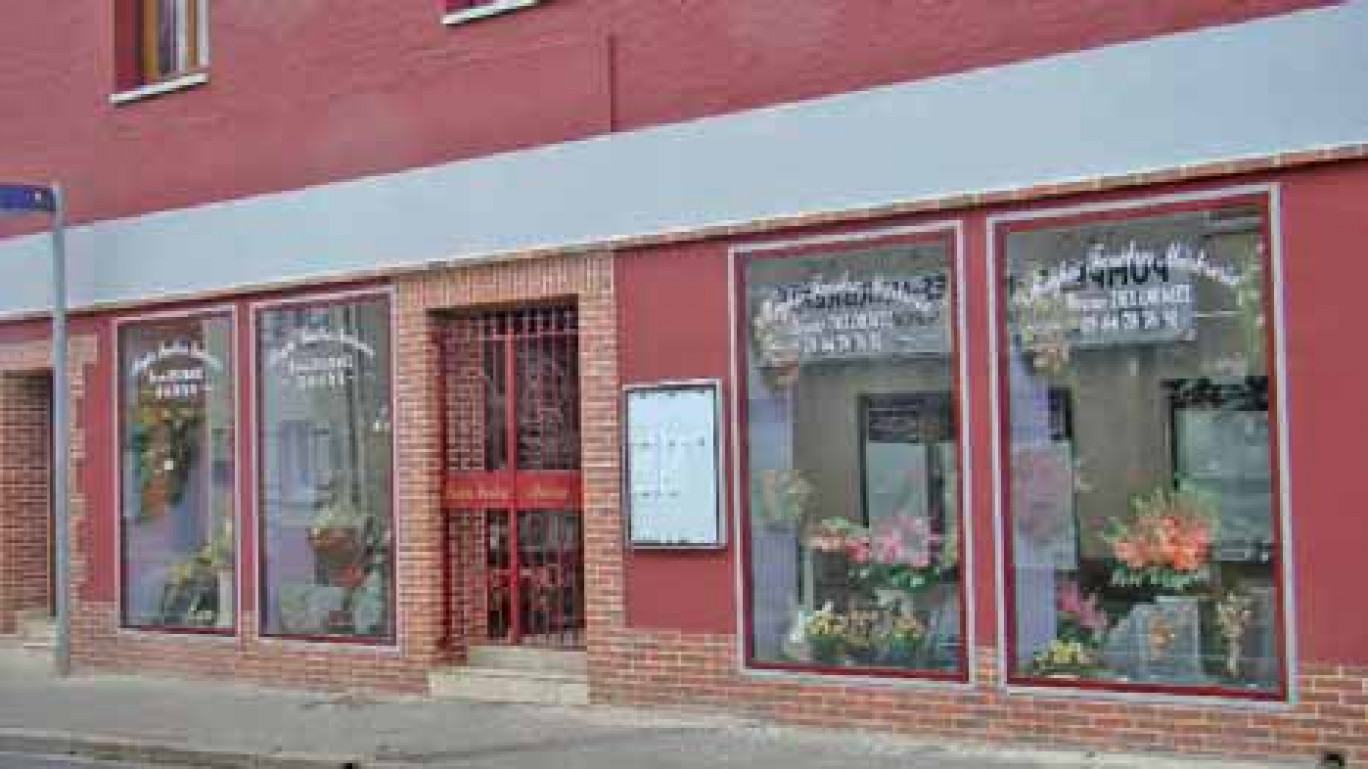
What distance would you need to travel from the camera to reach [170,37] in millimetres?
16016

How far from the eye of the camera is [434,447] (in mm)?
13375

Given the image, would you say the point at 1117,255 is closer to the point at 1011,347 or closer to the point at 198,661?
the point at 1011,347

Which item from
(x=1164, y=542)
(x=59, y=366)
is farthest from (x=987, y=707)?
(x=59, y=366)

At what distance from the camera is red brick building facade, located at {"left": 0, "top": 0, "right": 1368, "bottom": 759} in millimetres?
9289

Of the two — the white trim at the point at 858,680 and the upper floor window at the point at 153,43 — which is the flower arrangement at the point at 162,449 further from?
the white trim at the point at 858,680

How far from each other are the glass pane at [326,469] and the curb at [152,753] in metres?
2.34

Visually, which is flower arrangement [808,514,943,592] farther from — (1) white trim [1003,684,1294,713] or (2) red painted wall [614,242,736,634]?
(1) white trim [1003,684,1294,713]

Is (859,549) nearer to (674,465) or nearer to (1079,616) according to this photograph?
(674,465)

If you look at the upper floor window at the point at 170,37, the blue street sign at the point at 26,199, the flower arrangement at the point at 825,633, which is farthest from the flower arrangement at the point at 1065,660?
the blue street sign at the point at 26,199

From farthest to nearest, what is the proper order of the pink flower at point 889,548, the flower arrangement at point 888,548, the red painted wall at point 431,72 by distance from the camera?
the pink flower at point 889,548 < the flower arrangement at point 888,548 < the red painted wall at point 431,72

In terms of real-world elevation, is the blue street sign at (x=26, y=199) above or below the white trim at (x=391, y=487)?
above

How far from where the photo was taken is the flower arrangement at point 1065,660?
388 inches

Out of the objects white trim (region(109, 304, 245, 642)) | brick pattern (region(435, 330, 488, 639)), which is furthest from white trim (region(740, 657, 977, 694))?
white trim (region(109, 304, 245, 642))

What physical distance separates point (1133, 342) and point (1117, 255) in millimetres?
485
